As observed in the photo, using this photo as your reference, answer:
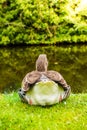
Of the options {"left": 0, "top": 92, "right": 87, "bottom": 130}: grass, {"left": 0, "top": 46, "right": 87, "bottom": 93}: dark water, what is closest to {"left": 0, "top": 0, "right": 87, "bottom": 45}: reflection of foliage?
{"left": 0, "top": 46, "right": 87, "bottom": 93}: dark water

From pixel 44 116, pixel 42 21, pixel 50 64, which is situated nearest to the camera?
pixel 44 116

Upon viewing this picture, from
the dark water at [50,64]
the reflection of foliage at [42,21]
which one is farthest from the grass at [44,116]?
the reflection of foliage at [42,21]

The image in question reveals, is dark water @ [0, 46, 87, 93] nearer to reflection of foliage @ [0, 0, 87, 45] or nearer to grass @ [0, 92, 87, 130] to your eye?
reflection of foliage @ [0, 0, 87, 45]

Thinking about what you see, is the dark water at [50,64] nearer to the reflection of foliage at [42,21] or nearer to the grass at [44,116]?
the reflection of foliage at [42,21]

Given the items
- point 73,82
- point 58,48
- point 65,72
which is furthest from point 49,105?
point 58,48

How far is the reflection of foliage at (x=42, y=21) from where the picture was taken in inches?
1363

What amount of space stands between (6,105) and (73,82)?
11.3m

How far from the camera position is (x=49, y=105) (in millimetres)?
7496

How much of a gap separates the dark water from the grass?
8618 mm

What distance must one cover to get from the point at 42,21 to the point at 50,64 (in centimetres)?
1086

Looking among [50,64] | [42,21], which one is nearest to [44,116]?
[50,64]

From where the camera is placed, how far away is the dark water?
18.9m

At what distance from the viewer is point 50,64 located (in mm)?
24625

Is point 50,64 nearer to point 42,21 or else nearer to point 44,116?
point 42,21
